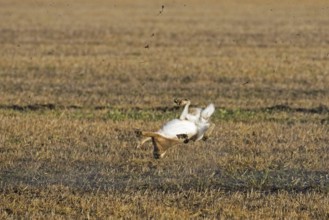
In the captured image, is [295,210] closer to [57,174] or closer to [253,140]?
[57,174]

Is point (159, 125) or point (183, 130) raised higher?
point (159, 125)

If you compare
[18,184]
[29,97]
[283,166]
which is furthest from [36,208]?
[29,97]

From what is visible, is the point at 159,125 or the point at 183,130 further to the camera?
the point at 159,125

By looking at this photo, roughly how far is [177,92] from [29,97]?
10.3 feet

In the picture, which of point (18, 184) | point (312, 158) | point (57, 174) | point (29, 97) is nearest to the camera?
point (18, 184)

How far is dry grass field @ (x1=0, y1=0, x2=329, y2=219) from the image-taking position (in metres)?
8.87

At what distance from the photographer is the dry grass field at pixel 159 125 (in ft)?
29.1

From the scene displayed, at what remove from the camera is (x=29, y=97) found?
18.2 metres

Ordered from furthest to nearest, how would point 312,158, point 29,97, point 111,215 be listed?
point 29,97, point 312,158, point 111,215

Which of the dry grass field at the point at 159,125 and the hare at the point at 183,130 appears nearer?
the dry grass field at the point at 159,125

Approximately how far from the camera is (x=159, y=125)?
46.7 ft

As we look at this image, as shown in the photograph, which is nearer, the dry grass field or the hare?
the dry grass field

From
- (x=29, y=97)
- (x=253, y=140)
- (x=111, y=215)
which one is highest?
(x=29, y=97)

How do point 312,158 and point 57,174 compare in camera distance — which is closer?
point 57,174
